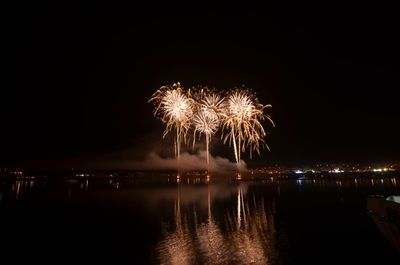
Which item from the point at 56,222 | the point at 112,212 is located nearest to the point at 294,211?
the point at 112,212

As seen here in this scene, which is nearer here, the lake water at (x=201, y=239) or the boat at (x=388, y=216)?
the boat at (x=388, y=216)

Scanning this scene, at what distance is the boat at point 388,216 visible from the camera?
1042 centimetres

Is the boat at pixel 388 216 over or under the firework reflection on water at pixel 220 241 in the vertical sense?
over

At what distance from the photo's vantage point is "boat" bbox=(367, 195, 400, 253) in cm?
1042

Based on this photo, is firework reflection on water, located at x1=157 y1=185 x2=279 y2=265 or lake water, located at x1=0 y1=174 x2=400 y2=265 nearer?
firework reflection on water, located at x1=157 y1=185 x2=279 y2=265

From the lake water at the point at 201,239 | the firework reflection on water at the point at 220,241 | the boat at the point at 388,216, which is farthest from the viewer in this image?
the lake water at the point at 201,239

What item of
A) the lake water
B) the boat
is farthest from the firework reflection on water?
the boat

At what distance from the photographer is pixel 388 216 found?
11.1 m

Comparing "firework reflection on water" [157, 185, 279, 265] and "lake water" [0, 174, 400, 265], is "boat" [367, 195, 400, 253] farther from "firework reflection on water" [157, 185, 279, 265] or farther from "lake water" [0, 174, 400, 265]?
"firework reflection on water" [157, 185, 279, 265]

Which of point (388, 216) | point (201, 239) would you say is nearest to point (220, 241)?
point (201, 239)

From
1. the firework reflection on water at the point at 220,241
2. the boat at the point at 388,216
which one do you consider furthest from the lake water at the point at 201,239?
the boat at the point at 388,216

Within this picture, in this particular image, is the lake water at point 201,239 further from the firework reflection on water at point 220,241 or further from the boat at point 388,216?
the boat at point 388,216

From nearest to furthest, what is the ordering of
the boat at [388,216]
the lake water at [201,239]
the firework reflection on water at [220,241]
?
the boat at [388,216]
the firework reflection on water at [220,241]
the lake water at [201,239]

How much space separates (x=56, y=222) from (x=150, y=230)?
9.13 m
